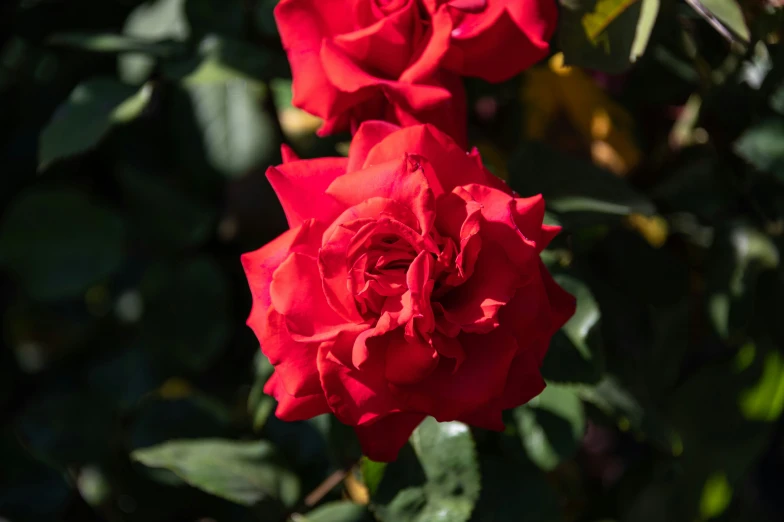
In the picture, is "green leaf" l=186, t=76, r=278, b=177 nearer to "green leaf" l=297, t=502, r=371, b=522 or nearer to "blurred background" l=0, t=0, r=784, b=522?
"blurred background" l=0, t=0, r=784, b=522

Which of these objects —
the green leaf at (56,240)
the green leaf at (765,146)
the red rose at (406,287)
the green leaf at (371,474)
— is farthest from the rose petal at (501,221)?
the green leaf at (56,240)

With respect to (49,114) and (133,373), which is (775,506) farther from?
(49,114)

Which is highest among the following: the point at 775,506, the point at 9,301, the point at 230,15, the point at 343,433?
the point at 230,15

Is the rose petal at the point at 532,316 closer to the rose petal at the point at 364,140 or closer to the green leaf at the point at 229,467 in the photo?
the rose petal at the point at 364,140

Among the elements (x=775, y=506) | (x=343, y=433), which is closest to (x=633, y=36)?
(x=343, y=433)

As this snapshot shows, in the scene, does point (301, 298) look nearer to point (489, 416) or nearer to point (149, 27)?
point (489, 416)

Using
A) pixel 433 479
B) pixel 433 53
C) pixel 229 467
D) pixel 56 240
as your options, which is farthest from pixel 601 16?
pixel 56 240

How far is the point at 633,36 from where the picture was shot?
1.77 feet

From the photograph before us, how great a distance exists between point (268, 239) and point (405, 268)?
1.59 ft

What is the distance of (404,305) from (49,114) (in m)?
0.71

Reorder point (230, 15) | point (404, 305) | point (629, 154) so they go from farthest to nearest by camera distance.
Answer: point (629, 154) → point (230, 15) → point (404, 305)

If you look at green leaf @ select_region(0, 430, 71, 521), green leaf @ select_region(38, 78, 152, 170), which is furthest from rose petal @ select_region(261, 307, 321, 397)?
green leaf @ select_region(0, 430, 71, 521)

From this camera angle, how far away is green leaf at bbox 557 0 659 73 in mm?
541

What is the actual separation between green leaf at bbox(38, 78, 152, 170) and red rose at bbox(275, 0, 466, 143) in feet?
0.80
